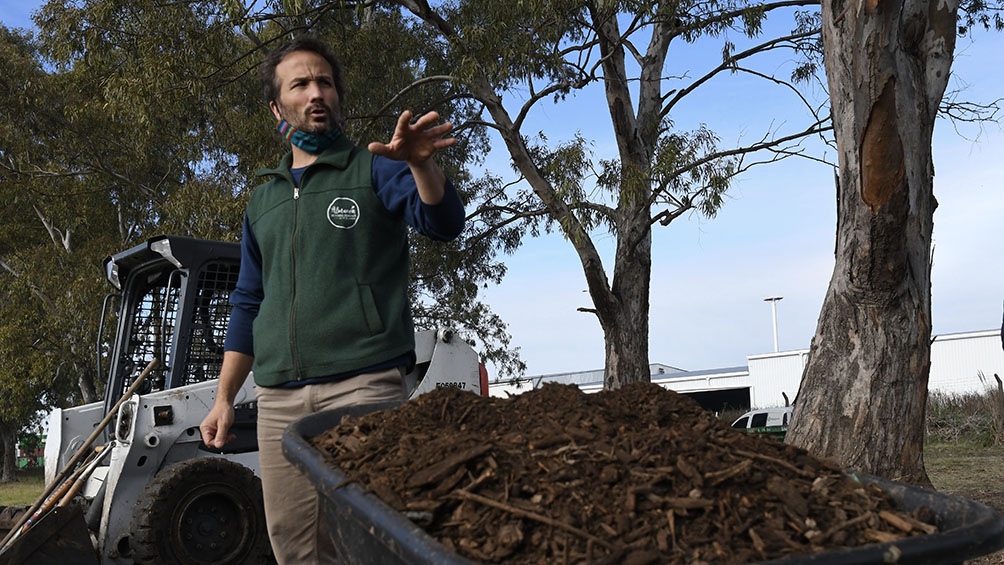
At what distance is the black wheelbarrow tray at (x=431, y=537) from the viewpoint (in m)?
1.34

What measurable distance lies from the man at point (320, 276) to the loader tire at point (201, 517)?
3.09 m

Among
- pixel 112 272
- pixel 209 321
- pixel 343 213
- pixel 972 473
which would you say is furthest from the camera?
pixel 972 473

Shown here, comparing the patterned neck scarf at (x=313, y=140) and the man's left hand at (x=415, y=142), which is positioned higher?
the patterned neck scarf at (x=313, y=140)

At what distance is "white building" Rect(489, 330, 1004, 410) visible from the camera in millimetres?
40281

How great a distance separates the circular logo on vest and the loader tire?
3.64 meters

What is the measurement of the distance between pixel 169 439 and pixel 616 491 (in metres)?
5.24

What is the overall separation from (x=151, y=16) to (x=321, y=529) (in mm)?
12611

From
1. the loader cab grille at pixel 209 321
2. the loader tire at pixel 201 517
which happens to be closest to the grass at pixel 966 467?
the loader tire at pixel 201 517

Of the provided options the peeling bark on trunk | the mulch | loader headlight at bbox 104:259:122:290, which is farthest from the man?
the peeling bark on trunk

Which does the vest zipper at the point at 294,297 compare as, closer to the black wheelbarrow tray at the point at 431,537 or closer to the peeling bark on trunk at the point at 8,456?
the black wheelbarrow tray at the point at 431,537

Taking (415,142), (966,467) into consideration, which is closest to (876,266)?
(415,142)

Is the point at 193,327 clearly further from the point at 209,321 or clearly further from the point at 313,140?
the point at 313,140

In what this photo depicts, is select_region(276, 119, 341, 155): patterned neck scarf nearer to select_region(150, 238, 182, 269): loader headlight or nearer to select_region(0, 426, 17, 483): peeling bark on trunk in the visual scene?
select_region(150, 238, 182, 269): loader headlight

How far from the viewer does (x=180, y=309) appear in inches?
252
